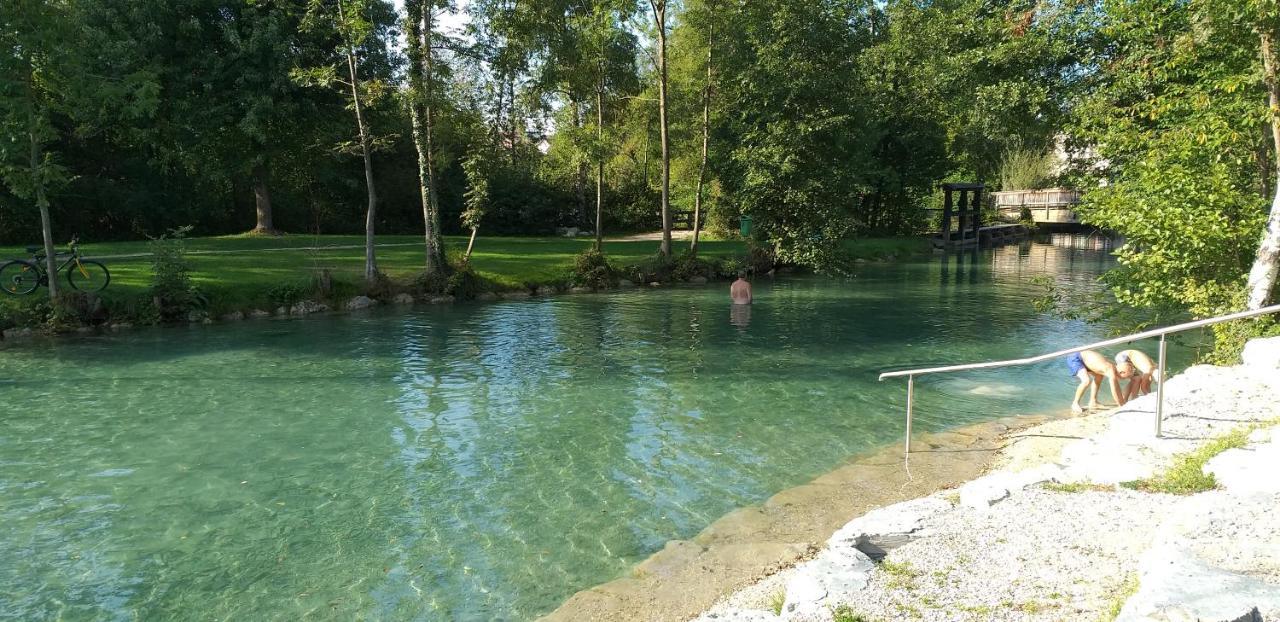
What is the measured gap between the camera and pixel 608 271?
27688mm

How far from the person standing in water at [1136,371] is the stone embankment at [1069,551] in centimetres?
336

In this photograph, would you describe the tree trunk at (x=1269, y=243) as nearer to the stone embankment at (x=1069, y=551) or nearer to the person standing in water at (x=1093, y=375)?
the person standing in water at (x=1093, y=375)

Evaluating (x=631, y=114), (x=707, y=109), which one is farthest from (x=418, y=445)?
(x=631, y=114)

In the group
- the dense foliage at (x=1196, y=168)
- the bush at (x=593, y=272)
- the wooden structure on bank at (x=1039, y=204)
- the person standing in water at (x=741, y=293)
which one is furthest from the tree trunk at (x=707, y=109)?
the wooden structure on bank at (x=1039, y=204)

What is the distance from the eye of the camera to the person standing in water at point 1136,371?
10.8 meters

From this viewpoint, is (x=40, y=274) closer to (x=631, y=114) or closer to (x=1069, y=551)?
(x=631, y=114)

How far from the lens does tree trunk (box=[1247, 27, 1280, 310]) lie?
978 centimetres

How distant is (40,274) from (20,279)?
15.0 inches

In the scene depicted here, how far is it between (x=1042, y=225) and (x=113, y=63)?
63.1m

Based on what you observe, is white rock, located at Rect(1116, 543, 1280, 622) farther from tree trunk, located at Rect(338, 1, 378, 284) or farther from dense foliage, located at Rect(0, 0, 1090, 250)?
tree trunk, located at Rect(338, 1, 378, 284)

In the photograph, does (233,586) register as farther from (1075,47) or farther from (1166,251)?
(1075,47)

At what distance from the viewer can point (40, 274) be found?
18266 millimetres

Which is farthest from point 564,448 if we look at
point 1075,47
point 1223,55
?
point 1075,47

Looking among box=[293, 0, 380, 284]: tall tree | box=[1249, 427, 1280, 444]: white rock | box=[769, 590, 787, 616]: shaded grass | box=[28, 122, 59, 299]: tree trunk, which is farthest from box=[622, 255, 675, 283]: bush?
box=[769, 590, 787, 616]: shaded grass
